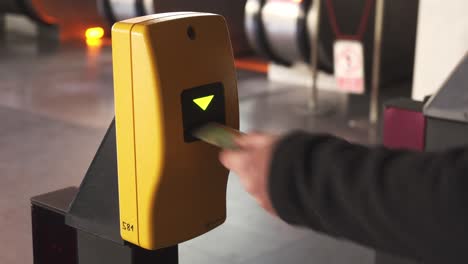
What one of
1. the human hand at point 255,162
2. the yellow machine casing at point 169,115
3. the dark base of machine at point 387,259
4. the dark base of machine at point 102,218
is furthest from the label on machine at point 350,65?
the human hand at point 255,162

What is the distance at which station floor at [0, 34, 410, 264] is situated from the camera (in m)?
3.40

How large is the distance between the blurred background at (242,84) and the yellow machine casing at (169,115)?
2.30 ft

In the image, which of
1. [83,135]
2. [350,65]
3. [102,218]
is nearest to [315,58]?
[350,65]

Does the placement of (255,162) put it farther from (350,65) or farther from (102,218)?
(350,65)

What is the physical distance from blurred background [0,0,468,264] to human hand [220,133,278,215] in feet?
3.56

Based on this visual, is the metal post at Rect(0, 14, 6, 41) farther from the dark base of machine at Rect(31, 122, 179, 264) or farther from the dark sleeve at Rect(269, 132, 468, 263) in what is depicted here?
the dark sleeve at Rect(269, 132, 468, 263)

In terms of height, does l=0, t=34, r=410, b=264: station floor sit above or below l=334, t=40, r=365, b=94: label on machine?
below

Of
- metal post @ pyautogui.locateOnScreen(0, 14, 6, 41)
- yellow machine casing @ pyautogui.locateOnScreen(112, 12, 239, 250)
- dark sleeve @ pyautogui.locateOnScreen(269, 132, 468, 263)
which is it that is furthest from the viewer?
metal post @ pyautogui.locateOnScreen(0, 14, 6, 41)

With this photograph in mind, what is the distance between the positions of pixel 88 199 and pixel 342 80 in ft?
12.7

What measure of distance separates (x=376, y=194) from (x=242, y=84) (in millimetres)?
5707

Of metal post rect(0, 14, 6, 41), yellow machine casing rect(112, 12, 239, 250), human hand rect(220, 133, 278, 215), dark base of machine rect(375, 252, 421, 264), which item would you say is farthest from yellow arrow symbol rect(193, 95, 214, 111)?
metal post rect(0, 14, 6, 41)

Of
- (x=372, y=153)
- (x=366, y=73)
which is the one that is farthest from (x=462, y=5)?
(x=372, y=153)

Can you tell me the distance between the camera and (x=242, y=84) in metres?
6.80

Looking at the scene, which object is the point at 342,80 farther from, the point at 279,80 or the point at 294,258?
the point at 294,258
